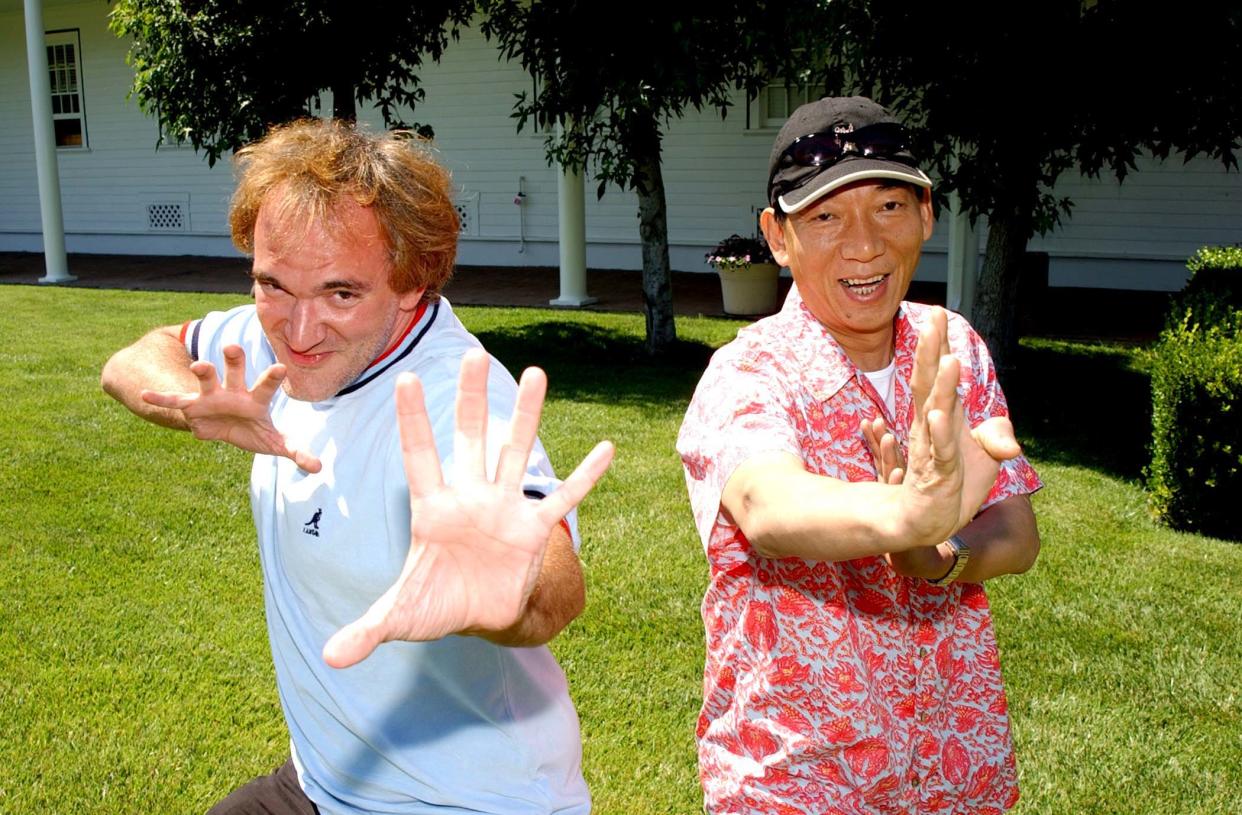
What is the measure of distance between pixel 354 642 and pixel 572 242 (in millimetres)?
13001

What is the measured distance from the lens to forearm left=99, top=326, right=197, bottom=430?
8.13 feet

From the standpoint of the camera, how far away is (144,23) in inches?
436

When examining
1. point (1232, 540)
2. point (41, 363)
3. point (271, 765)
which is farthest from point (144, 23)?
point (1232, 540)

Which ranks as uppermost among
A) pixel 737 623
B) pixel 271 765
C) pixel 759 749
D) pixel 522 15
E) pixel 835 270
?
pixel 522 15

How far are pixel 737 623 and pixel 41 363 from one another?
10131 millimetres

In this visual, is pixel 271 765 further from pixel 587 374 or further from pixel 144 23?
pixel 144 23

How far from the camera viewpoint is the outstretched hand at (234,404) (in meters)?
2.10

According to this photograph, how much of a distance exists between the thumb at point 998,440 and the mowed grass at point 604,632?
2.55 m

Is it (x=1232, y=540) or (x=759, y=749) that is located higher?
(x=759, y=749)

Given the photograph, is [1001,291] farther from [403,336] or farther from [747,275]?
[403,336]

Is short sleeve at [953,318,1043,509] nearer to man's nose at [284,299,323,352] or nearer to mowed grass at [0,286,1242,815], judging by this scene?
man's nose at [284,299,323,352]

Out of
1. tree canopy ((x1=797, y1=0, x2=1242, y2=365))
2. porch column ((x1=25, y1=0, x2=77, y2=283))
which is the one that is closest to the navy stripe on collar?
tree canopy ((x1=797, y1=0, x2=1242, y2=365))

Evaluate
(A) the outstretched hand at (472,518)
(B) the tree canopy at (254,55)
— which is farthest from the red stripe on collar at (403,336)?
(B) the tree canopy at (254,55)

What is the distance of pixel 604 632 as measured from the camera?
509 centimetres
